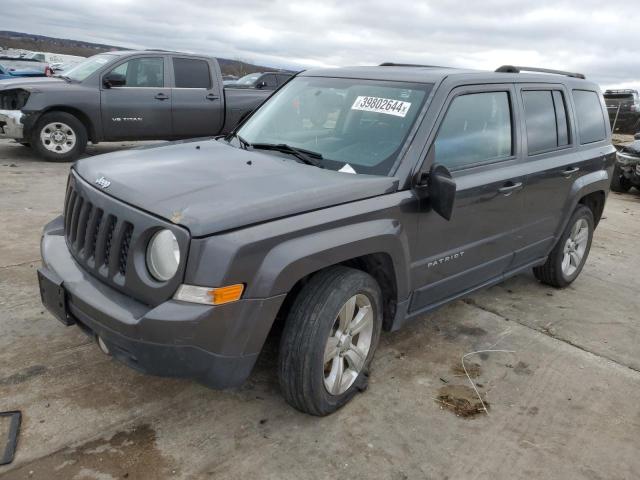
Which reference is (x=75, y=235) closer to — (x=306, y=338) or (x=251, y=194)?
(x=251, y=194)

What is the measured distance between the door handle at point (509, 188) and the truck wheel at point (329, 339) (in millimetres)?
1231

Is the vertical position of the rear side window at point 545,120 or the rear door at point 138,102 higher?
the rear side window at point 545,120

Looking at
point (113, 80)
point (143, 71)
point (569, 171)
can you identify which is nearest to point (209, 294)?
point (569, 171)

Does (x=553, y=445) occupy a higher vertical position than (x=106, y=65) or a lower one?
lower

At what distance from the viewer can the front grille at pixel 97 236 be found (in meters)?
2.52

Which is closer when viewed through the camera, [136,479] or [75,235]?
[136,479]

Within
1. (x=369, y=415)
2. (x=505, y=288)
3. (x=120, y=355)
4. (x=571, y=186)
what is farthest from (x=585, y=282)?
(x=120, y=355)

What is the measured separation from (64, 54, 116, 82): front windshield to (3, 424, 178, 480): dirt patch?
7.62m

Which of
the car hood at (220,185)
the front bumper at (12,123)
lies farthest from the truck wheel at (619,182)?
the front bumper at (12,123)

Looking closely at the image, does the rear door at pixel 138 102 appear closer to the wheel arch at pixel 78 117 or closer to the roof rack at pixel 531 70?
the wheel arch at pixel 78 117

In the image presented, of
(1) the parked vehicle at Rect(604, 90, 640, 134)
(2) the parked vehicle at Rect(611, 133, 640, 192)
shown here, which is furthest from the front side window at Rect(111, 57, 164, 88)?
(1) the parked vehicle at Rect(604, 90, 640, 134)

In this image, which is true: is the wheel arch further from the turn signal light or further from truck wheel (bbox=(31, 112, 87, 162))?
the turn signal light

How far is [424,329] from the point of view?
402cm

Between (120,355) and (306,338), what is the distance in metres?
0.83
